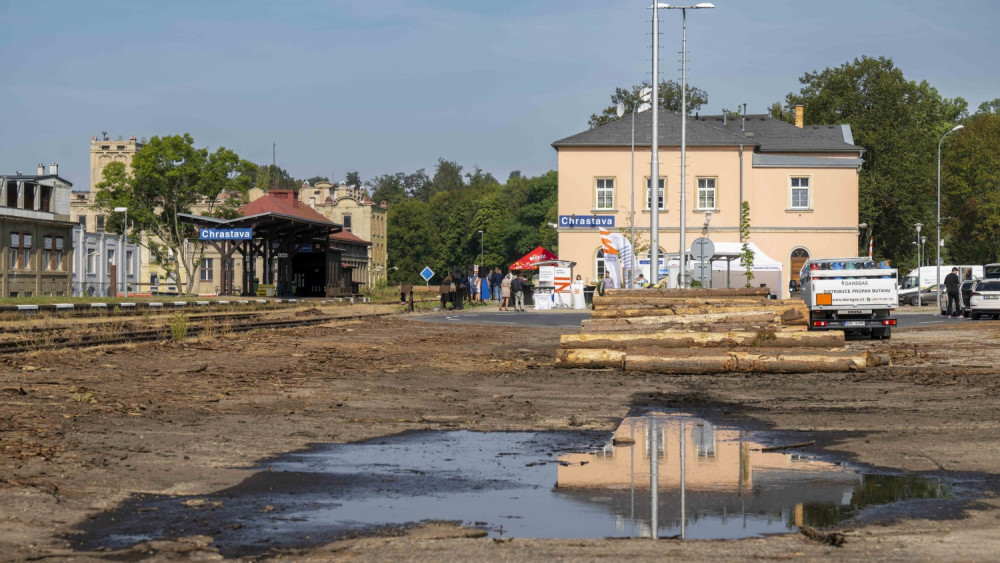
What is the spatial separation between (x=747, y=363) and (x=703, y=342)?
1.54 m

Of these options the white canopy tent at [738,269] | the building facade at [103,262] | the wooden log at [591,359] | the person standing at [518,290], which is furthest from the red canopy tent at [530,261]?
the wooden log at [591,359]

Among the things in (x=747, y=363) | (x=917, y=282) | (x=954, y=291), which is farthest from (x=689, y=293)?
(x=917, y=282)

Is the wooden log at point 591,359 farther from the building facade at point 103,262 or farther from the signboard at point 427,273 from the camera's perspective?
the building facade at point 103,262

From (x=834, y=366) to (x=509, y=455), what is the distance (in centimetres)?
956

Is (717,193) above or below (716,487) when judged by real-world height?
above

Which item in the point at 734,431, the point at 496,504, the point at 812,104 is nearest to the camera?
the point at 496,504

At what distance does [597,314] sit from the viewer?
72.7ft

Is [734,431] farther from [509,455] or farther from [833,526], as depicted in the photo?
[833,526]

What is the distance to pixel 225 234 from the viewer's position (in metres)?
56.0

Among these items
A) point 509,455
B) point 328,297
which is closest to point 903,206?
point 328,297

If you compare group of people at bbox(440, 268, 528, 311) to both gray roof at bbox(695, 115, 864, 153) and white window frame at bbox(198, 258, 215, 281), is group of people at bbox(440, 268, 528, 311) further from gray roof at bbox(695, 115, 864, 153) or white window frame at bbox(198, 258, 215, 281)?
white window frame at bbox(198, 258, 215, 281)

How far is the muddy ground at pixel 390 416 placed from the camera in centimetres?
581

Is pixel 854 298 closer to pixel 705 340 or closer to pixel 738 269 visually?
pixel 705 340

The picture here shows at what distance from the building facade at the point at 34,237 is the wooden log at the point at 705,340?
5122 centimetres
